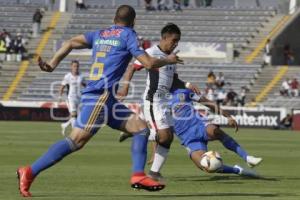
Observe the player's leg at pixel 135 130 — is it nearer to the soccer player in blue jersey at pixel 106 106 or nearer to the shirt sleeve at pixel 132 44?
the soccer player in blue jersey at pixel 106 106

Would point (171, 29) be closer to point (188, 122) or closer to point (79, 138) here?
point (188, 122)

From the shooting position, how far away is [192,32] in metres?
56.6

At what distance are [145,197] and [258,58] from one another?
4161cm

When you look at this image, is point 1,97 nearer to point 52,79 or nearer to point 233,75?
point 52,79

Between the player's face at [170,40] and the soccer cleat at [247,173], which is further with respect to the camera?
the soccer cleat at [247,173]

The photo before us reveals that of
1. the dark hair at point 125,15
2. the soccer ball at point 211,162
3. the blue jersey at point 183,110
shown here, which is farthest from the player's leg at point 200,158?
the dark hair at point 125,15

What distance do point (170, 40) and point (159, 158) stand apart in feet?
5.98

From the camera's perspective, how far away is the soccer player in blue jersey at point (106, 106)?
40.0 ft

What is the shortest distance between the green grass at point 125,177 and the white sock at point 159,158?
34 cm

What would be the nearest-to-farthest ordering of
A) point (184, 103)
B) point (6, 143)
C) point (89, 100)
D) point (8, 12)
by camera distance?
point (89, 100)
point (184, 103)
point (6, 143)
point (8, 12)

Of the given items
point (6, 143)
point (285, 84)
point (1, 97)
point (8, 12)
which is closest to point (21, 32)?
point (8, 12)

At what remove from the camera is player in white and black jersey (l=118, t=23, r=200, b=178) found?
1472 centimetres

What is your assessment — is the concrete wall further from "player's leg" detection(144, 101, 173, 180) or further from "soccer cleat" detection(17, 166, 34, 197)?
"soccer cleat" detection(17, 166, 34, 197)

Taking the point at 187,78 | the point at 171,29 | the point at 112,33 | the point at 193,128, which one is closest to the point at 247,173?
the point at 193,128
